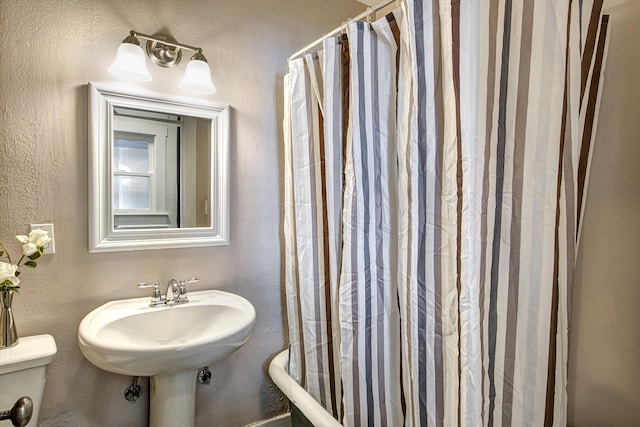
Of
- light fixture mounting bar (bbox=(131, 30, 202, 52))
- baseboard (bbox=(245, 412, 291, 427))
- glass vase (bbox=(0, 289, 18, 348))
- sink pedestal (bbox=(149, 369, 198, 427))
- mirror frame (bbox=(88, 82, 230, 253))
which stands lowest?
baseboard (bbox=(245, 412, 291, 427))

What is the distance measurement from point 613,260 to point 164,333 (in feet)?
5.52

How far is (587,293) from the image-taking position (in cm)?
117

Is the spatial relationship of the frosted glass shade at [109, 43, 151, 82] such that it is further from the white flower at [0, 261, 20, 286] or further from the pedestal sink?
the pedestal sink

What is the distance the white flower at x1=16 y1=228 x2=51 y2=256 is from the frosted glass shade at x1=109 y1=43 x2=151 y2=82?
682 millimetres

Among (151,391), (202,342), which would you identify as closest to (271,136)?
(202,342)

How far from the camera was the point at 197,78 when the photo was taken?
4.99ft

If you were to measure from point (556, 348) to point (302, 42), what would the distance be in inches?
69.4

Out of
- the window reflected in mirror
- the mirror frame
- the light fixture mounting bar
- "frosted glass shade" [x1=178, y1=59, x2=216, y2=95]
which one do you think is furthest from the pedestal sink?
the light fixture mounting bar

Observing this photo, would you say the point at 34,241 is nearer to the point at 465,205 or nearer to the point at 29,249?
the point at 29,249

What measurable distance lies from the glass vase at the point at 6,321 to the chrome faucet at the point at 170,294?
41 cm

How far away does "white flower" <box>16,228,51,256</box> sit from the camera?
119 cm

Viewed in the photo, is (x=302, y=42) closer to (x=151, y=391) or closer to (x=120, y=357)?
(x=120, y=357)

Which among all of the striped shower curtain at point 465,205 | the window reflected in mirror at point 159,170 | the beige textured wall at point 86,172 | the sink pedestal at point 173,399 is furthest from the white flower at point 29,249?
the striped shower curtain at point 465,205

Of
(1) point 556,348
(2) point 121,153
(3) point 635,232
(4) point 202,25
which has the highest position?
(4) point 202,25
